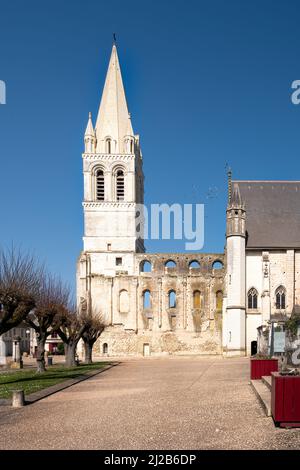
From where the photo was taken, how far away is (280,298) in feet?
168

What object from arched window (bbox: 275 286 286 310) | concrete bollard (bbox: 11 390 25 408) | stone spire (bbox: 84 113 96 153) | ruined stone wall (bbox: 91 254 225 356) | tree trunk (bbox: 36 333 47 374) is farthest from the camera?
stone spire (bbox: 84 113 96 153)

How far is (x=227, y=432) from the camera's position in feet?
37.8

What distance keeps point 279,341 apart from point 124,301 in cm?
3158

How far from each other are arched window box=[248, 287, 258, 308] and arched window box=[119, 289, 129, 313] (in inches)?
488

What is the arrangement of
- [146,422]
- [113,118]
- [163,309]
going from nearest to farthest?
[146,422] < [163,309] < [113,118]

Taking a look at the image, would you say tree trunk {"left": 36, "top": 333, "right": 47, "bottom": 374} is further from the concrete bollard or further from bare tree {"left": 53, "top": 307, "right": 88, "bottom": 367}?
the concrete bollard

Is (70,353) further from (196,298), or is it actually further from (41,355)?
(196,298)

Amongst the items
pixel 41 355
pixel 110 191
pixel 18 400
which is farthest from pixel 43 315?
pixel 110 191

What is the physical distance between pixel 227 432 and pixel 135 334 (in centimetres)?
4358

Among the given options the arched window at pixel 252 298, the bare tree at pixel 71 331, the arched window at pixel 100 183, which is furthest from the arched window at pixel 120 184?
the bare tree at pixel 71 331

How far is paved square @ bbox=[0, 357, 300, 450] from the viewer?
34.8 feet

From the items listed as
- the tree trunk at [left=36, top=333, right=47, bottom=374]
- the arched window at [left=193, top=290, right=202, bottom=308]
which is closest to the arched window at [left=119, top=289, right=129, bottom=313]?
the arched window at [left=193, top=290, right=202, bottom=308]
